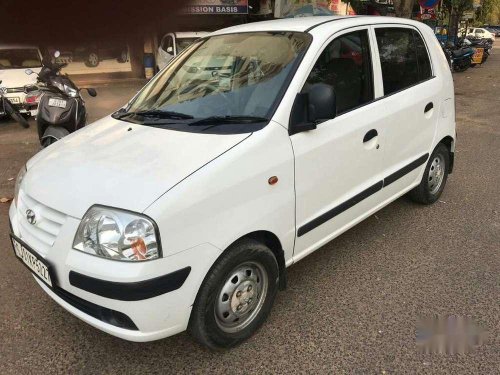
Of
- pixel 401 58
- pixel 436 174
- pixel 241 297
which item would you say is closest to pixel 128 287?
pixel 241 297

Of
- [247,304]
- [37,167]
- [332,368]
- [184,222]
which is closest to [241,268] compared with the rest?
[247,304]

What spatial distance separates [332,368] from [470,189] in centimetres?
306

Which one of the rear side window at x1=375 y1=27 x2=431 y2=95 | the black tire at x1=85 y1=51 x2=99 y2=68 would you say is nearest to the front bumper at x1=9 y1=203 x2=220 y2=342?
the black tire at x1=85 y1=51 x2=99 y2=68

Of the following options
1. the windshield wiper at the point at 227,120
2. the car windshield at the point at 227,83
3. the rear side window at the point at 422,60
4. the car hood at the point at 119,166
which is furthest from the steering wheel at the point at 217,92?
the rear side window at the point at 422,60

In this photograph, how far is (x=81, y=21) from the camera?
0.40 meters

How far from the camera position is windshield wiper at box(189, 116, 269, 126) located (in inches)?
102

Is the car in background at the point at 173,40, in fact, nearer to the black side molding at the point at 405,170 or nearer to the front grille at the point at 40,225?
the front grille at the point at 40,225

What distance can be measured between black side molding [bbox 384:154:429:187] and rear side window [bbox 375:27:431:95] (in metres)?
0.60

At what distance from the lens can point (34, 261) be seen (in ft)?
7.66

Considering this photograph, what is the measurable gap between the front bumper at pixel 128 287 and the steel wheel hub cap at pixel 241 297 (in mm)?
238

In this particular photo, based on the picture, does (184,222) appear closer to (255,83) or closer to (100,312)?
(100,312)

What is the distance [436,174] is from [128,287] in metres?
3.19

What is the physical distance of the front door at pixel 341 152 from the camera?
2.71 m

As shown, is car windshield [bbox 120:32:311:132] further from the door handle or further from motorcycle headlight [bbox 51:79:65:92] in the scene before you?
motorcycle headlight [bbox 51:79:65:92]
